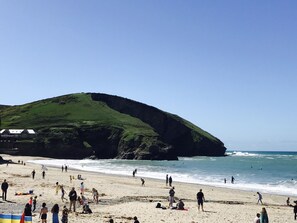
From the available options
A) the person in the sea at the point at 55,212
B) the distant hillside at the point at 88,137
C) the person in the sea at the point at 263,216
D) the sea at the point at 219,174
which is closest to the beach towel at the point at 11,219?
the person in the sea at the point at 55,212

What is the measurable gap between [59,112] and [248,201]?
559ft

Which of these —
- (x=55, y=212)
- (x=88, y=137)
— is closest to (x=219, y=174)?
(x=55, y=212)

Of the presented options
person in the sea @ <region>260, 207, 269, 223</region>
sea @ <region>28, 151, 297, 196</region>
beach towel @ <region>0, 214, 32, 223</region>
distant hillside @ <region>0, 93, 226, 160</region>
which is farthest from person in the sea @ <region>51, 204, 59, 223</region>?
distant hillside @ <region>0, 93, 226, 160</region>

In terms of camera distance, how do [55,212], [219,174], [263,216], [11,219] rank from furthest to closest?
1. [219,174]
2. [263,216]
3. [55,212]
4. [11,219]

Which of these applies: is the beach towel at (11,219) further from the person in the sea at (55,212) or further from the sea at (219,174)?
the sea at (219,174)

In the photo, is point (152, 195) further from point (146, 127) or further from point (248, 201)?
point (146, 127)

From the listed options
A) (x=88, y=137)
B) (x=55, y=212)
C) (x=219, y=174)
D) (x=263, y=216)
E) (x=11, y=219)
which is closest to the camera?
(x=11, y=219)

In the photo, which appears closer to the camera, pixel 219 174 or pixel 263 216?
pixel 263 216

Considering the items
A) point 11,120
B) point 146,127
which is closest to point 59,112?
point 11,120

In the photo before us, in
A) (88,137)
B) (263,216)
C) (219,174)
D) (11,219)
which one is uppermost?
(88,137)

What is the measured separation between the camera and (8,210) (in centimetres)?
2428

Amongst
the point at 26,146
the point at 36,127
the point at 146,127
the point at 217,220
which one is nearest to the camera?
the point at 217,220

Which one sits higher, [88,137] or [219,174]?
[88,137]

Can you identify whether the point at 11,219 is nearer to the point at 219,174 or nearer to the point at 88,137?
the point at 219,174
